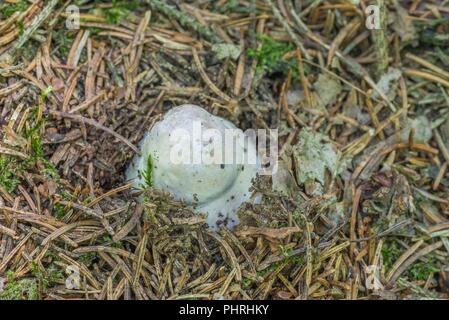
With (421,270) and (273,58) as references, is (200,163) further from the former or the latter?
(421,270)

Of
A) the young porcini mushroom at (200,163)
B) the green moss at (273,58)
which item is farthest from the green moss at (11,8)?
the green moss at (273,58)

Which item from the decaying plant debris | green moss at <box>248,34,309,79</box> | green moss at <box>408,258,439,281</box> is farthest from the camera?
green moss at <box>248,34,309,79</box>

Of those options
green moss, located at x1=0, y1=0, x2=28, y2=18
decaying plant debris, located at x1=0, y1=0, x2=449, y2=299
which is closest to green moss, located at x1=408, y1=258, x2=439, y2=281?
decaying plant debris, located at x1=0, y1=0, x2=449, y2=299

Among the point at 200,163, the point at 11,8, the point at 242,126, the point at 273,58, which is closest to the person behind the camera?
the point at 200,163

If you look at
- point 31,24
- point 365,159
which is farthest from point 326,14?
point 31,24

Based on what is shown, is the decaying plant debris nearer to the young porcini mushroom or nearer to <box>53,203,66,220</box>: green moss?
<box>53,203,66,220</box>: green moss

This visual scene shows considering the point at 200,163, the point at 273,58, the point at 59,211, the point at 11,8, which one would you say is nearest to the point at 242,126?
the point at 273,58
